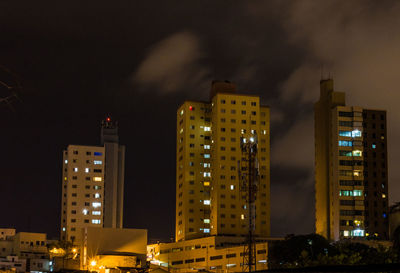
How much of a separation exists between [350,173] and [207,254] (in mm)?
31955

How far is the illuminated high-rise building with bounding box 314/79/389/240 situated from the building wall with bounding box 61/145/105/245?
2065 inches

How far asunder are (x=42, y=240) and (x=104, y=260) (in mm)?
32028

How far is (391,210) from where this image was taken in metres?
132

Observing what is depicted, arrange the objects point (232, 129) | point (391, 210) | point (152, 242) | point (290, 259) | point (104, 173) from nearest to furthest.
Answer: point (290, 259) → point (391, 210) → point (232, 129) → point (152, 242) → point (104, 173)

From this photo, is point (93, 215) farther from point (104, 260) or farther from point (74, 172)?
point (104, 260)

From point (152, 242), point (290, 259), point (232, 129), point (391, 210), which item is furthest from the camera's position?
point (152, 242)

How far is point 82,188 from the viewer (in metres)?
160

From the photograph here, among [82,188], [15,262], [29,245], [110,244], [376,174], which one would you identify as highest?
[376,174]

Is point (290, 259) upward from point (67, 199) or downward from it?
downward

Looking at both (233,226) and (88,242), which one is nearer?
(88,242)

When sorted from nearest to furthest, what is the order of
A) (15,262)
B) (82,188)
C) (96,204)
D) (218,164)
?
(15,262)
(218,164)
(82,188)
(96,204)

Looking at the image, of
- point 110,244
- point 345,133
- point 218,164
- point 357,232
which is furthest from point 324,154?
point 110,244

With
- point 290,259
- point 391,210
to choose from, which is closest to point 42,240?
point 290,259

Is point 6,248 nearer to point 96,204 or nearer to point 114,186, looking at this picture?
point 96,204
